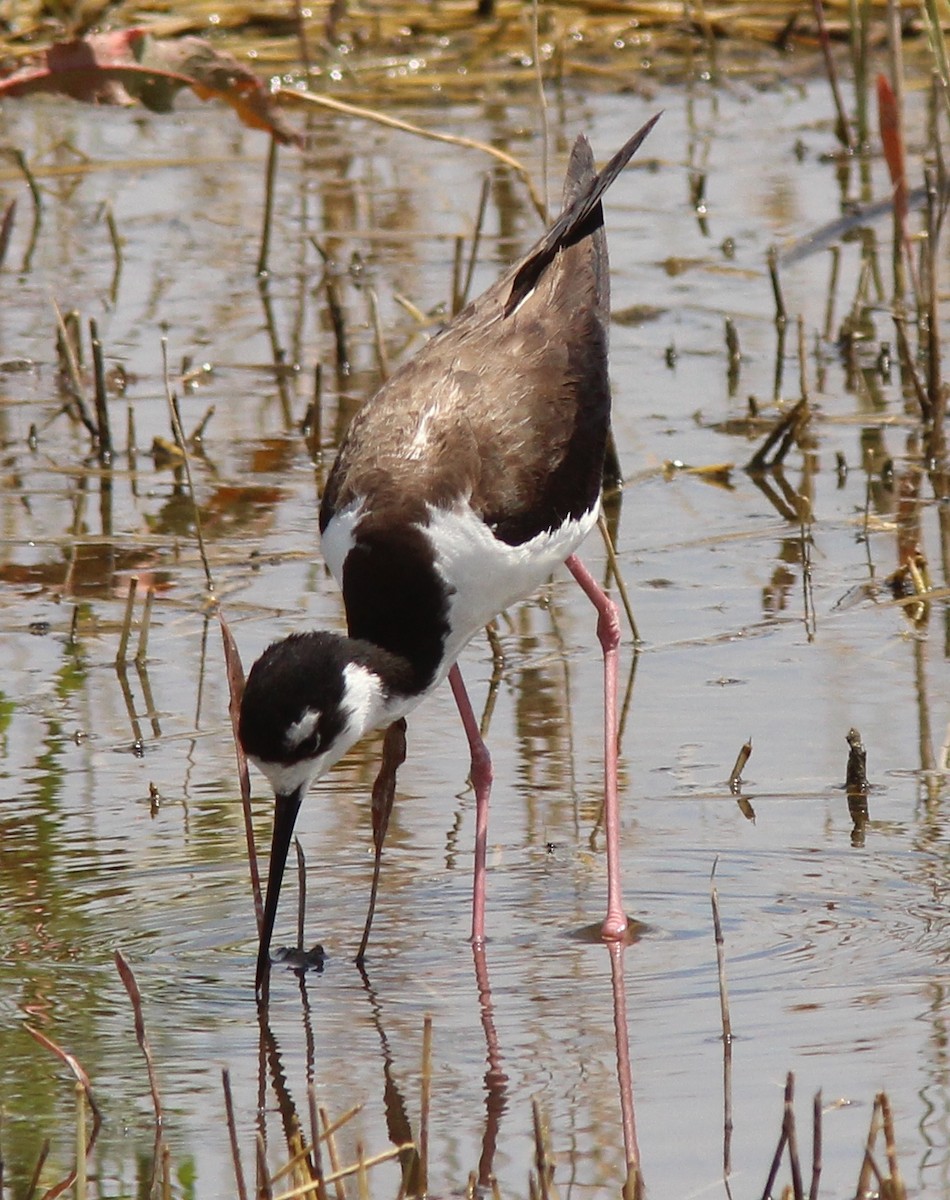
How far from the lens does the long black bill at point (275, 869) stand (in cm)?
427

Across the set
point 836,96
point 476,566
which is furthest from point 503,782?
point 836,96

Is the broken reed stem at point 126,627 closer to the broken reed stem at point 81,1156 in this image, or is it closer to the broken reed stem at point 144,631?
the broken reed stem at point 144,631

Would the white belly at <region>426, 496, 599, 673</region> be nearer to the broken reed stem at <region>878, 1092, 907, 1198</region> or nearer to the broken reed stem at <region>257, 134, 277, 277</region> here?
the broken reed stem at <region>878, 1092, 907, 1198</region>

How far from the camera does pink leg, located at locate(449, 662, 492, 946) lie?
4598 mm

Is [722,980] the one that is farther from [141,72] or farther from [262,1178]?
[141,72]

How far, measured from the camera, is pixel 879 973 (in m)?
4.27

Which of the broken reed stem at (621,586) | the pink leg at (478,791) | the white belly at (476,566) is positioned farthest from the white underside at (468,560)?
the broken reed stem at (621,586)

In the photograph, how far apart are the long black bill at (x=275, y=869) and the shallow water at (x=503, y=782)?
0.27 feet

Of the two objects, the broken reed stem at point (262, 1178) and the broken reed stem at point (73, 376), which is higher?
the broken reed stem at point (73, 376)

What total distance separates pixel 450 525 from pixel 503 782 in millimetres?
849

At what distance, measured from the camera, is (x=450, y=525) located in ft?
15.3

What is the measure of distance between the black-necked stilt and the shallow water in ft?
0.63

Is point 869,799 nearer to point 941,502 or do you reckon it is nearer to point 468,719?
point 468,719

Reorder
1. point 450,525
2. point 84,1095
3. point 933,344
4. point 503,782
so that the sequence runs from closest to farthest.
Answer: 1. point 84,1095
2. point 450,525
3. point 503,782
4. point 933,344
